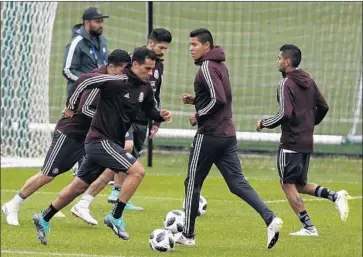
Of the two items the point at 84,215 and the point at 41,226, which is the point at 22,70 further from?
the point at 41,226

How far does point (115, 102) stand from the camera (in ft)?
36.6

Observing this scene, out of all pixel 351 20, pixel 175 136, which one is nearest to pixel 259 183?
pixel 175 136

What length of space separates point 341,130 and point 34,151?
5.99 metres

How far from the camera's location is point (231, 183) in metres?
11.3

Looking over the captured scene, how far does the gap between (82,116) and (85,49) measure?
10.4ft

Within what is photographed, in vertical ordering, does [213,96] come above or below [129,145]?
above

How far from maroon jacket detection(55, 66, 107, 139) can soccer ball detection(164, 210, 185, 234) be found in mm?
1359

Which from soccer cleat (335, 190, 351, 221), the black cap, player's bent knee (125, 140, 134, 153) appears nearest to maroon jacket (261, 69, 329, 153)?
soccer cleat (335, 190, 351, 221)

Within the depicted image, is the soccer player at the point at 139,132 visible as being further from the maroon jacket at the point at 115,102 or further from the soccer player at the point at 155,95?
the maroon jacket at the point at 115,102

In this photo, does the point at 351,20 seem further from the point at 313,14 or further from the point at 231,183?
the point at 231,183

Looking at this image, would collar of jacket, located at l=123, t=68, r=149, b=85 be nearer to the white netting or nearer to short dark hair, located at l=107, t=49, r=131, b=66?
short dark hair, located at l=107, t=49, r=131, b=66

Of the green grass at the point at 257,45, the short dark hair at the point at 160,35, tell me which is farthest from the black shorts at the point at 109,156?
the green grass at the point at 257,45

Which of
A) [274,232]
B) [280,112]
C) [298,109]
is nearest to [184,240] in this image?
[274,232]

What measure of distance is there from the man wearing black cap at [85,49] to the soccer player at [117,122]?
13.3 ft
